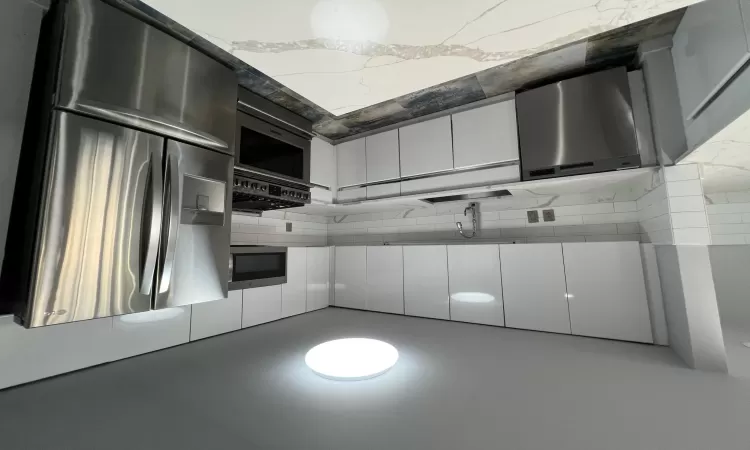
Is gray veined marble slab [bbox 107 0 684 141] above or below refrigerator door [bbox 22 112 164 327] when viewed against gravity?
above

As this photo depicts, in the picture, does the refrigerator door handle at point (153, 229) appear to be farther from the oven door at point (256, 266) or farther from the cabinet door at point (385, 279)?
the cabinet door at point (385, 279)

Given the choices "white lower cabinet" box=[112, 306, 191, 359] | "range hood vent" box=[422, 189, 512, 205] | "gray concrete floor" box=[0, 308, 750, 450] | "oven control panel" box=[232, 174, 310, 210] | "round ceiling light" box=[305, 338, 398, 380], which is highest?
"range hood vent" box=[422, 189, 512, 205]

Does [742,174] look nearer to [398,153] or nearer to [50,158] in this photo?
[398,153]

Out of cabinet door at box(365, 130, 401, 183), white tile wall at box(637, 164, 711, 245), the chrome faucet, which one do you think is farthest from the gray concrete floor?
cabinet door at box(365, 130, 401, 183)

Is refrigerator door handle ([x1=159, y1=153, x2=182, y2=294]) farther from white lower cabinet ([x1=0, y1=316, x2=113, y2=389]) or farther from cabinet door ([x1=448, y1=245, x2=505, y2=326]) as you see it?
cabinet door ([x1=448, y1=245, x2=505, y2=326])

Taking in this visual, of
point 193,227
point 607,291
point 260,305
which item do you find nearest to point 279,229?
point 260,305

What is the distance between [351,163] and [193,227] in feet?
4.68

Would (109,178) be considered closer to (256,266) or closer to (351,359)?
(256,266)

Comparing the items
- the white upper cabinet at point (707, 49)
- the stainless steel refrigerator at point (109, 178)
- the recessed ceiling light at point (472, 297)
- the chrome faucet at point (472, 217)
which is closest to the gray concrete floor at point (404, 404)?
the stainless steel refrigerator at point (109, 178)

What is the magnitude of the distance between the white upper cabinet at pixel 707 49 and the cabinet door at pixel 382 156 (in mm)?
1536

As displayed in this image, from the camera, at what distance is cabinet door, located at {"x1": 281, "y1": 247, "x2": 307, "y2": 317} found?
7.38ft

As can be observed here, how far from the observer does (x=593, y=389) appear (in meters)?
1.01

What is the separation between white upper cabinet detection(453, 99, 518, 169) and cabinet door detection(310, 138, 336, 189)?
3.57 ft

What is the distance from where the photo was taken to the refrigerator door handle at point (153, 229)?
1.02m
